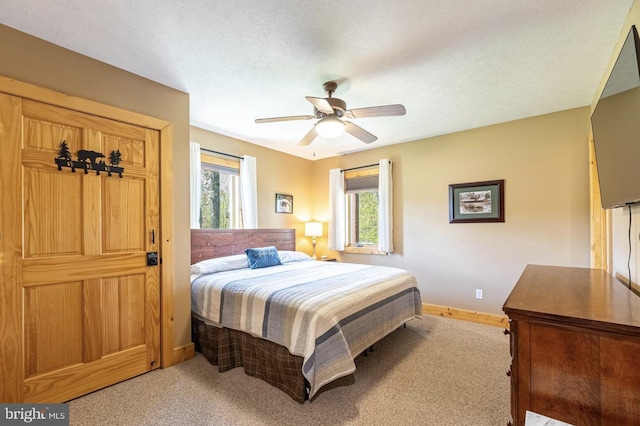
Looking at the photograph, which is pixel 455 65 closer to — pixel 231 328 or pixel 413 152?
pixel 413 152

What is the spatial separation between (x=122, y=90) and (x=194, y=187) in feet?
4.57

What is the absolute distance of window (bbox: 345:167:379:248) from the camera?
15.8 feet

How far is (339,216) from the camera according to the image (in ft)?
16.4

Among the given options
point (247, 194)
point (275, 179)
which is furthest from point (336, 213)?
point (247, 194)

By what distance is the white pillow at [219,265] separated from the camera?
10.3 ft

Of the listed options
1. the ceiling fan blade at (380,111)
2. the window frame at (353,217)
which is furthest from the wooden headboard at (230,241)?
the ceiling fan blade at (380,111)

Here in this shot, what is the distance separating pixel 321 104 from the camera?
2254 mm

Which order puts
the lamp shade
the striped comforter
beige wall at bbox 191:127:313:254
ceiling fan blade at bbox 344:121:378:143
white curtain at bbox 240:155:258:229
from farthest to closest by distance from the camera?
Result: the lamp shade, white curtain at bbox 240:155:258:229, beige wall at bbox 191:127:313:254, ceiling fan blade at bbox 344:121:378:143, the striped comforter

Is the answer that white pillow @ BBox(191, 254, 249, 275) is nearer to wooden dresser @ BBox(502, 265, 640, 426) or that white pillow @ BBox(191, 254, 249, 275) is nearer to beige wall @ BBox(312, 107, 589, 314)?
beige wall @ BBox(312, 107, 589, 314)

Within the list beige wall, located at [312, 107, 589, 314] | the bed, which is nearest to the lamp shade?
beige wall, located at [312, 107, 589, 314]

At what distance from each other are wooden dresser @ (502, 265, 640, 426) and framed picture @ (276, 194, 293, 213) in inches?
154

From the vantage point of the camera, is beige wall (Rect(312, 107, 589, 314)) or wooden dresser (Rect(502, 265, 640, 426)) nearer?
wooden dresser (Rect(502, 265, 640, 426))

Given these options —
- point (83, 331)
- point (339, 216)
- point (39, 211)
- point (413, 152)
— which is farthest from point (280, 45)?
point (339, 216)

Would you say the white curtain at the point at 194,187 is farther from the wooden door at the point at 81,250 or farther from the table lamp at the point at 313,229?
the table lamp at the point at 313,229
